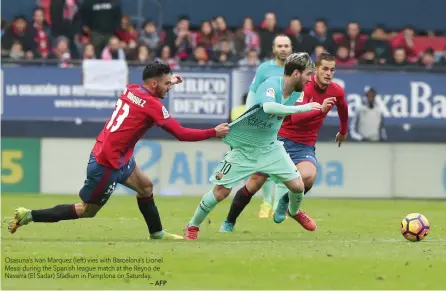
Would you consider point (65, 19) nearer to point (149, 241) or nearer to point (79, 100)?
point (79, 100)

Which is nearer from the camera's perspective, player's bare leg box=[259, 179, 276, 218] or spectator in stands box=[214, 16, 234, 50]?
player's bare leg box=[259, 179, 276, 218]

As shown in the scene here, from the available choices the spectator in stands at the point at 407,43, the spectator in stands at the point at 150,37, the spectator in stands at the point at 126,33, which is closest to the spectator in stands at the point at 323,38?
the spectator in stands at the point at 407,43

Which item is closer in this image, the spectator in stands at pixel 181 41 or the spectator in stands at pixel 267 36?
the spectator in stands at pixel 267 36

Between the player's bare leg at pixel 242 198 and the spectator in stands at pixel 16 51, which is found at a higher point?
the spectator in stands at pixel 16 51

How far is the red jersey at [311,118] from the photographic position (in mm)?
15016

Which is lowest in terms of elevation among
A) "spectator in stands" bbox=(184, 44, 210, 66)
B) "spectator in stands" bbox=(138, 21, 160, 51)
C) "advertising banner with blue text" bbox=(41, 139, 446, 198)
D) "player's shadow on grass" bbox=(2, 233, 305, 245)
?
"advertising banner with blue text" bbox=(41, 139, 446, 198)

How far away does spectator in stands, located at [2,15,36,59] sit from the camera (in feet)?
79.3

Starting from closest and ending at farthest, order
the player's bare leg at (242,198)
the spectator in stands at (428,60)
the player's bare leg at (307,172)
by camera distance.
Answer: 1. the player's bare leg at (242,198)
2. the player's bare leg at (307,172)
3. the spectator in stands at (428,60)

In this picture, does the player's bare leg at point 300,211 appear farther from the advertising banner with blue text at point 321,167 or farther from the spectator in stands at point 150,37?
the spectator in stands at point 150,37

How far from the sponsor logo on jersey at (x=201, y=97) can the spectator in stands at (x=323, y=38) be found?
2779 millimetres

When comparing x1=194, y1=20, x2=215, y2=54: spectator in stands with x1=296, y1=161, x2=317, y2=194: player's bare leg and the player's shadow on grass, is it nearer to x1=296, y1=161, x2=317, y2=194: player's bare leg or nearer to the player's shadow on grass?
x1=296, y1=161, x2=317, y2=194: player's bare leg

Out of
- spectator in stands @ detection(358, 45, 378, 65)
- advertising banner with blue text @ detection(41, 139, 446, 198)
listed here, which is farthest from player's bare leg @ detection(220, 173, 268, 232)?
spectator in stands @ detection(358, 45, 378, 65)

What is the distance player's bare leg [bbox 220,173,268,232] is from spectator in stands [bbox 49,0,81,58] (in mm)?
11101

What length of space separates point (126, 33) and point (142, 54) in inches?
64.0
